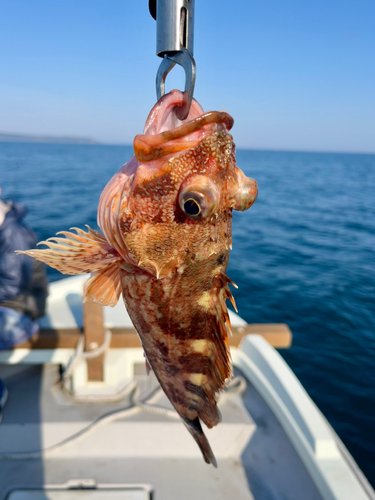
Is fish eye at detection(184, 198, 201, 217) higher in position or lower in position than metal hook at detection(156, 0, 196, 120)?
lower

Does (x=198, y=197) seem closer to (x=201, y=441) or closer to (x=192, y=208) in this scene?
(x=192, y=208)

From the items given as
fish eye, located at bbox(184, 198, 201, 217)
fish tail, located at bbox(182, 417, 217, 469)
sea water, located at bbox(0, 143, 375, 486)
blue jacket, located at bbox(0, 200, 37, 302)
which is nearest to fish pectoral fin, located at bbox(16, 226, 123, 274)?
fish eye, located at bbox(184, 198, 201, 217)

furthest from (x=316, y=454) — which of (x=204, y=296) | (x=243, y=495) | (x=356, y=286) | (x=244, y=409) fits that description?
(x=356, y=286)

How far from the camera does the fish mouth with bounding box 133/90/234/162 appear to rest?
141 centimetres

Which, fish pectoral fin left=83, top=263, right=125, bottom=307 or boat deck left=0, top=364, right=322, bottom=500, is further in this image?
boat deck left=0, top=364, right=322, bottom=500

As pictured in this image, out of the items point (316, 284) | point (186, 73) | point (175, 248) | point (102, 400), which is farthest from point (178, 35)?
point (316, 284)

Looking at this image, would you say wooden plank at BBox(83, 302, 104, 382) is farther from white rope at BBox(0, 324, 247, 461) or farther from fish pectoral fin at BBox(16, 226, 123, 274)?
fish pectoral fin at BBox(16, 226, 123, 274)

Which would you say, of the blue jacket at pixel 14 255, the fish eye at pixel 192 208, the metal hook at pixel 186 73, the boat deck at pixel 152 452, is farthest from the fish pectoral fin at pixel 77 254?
the blue jacket at pixel 14 255

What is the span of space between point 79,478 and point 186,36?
4.09m

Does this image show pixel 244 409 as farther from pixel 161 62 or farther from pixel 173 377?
pixel 161 62

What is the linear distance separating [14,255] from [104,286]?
3.33 meters

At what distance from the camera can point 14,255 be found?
471 centimetres

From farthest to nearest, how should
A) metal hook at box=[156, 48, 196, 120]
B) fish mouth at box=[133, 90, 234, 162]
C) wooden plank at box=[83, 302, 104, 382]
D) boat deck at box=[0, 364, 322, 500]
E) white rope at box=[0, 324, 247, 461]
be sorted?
wooden plank at box=[83, 302, 104, 382] → white rope at box=[0, 324, 247, 461] → boat deck at box=[0, 364, 322, 500] → fish mouth at box=[133, 90, 234, 162] → metal hook at box=[156, 48, 196, 120]

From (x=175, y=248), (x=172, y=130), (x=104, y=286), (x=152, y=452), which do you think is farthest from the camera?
(x=152, y=452)
